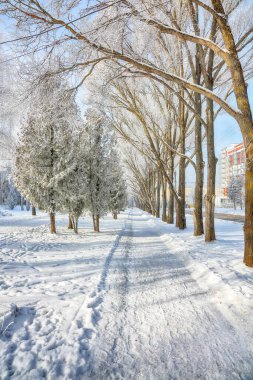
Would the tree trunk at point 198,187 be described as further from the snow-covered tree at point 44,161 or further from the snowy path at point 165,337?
the snow-covered tree at point 44,161

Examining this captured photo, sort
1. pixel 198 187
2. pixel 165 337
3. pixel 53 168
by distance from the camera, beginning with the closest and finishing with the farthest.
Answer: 1. pixel 165 337
2. pixel 198 187
3. pixel 53 168

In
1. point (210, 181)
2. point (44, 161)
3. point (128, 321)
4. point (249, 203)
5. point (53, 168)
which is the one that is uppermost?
→ point (44, 161)

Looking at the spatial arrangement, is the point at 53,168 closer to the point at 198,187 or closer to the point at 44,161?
the point at 44,161

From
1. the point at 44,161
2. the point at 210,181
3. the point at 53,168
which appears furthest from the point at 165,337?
the point at 44,161

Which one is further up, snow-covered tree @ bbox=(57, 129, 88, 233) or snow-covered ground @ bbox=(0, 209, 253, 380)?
snow-covered tree @ bbox=(57, 129, 88, 233)

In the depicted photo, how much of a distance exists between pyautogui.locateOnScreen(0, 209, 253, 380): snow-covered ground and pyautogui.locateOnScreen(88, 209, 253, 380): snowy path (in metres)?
0.01

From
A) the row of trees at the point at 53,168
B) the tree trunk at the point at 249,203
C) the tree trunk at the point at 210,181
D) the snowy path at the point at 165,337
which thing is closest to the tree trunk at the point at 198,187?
the tree trunk at the point at 210,181

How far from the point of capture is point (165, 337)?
3.16m

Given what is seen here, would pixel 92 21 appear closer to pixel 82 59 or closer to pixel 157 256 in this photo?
pixel 82 59

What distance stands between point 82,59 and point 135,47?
7.77 ft

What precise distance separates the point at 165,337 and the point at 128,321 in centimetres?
65

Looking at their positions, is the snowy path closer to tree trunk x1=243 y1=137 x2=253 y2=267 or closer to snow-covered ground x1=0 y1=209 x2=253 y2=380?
snow-covered ground x1=0 y1=209 x2=253 y2=380

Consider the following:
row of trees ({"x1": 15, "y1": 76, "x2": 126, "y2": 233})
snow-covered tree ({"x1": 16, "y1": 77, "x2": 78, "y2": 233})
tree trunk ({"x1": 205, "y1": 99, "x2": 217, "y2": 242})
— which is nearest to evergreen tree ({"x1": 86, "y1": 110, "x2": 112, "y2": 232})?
row of trees ({"x1": 15, "y1": 76, "x2": 126, "y2": 233})

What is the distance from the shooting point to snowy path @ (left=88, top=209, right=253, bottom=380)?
2.54 metres
